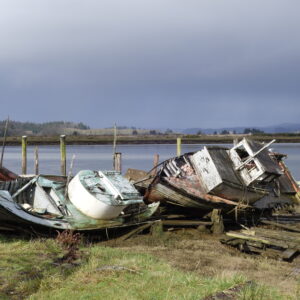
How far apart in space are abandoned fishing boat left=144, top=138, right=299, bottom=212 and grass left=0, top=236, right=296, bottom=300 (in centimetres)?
489

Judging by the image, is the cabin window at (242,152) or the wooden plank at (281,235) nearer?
the wooden plank at (281,235)

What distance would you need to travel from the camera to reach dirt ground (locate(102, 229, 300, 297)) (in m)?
9.79

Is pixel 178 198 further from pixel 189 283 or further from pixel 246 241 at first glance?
pixel 189 283

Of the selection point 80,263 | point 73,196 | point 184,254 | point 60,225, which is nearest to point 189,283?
point 80,263

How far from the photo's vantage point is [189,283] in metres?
7.62

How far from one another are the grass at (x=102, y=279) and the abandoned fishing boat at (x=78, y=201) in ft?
6.75

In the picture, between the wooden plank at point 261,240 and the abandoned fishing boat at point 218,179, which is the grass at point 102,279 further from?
the abandoned fishing boat at point 218,179

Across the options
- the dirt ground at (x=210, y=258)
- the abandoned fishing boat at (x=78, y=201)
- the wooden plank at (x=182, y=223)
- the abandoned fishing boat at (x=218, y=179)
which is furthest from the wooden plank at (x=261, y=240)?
the abandoned fishing boat at (x=78, y=201)

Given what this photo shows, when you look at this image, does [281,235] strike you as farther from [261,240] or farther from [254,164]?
[254,164]

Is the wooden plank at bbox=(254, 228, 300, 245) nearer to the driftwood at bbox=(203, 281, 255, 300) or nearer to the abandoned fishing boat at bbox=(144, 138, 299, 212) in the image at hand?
the abandoned fishing boat at bbox=(144, 138, 299, 212)

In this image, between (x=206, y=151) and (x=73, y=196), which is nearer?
(x=73, y=196)

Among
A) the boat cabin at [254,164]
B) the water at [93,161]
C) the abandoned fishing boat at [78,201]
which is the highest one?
the boat cabin at [254,164]

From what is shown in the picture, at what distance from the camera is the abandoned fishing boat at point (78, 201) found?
41.2 ft

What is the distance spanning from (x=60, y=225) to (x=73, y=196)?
55.9 inches
